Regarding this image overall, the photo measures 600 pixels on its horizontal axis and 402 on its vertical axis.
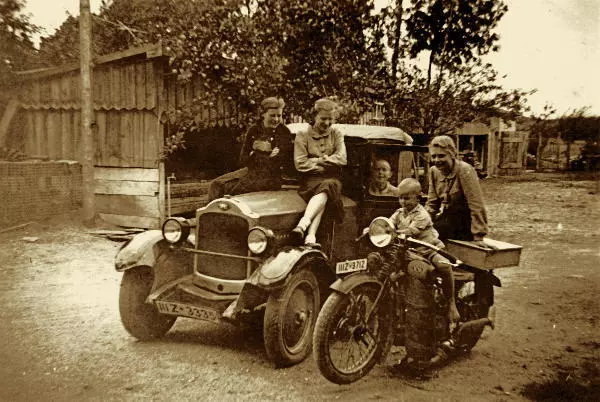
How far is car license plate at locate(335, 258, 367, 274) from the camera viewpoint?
4.89 m

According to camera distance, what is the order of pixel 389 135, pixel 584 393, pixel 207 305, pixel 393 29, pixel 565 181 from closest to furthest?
pixel 584 393 → pixel 207 305 → pixel 389 135 → pixel 393 29 → pixel 565 181

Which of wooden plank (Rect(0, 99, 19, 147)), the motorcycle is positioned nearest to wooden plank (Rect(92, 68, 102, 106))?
wooden plank (Rect(0, 99, 19, 147))

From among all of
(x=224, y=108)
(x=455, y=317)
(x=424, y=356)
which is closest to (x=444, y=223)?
(x=455, y=317)

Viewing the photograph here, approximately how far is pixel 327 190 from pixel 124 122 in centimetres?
665

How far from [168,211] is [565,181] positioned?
1375 centimetres

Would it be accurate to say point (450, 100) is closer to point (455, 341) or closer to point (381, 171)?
point (381, 171)

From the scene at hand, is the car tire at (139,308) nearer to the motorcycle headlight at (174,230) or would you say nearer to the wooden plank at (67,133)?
the motorcycle headlight at (174,230)

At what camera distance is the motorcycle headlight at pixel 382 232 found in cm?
370

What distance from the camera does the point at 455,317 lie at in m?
4.01

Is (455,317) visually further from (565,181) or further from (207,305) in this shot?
(565,181)

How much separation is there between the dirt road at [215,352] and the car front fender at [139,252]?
67 centimetres

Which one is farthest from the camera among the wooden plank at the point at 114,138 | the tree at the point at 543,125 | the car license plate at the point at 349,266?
the wooden plank at the point at 114,138

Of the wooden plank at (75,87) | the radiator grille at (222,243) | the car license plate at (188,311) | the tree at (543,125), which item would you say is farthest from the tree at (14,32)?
the tree at (543,125)

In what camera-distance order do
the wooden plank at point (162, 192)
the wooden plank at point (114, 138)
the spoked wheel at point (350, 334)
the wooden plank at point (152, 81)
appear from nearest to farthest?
1. the spoked wheel at point (350, 334)
2. the wooden plank at point (152, 81)
3. the wooden plank at point (162, 192)
4. the wooden plank at point (114, 138)
